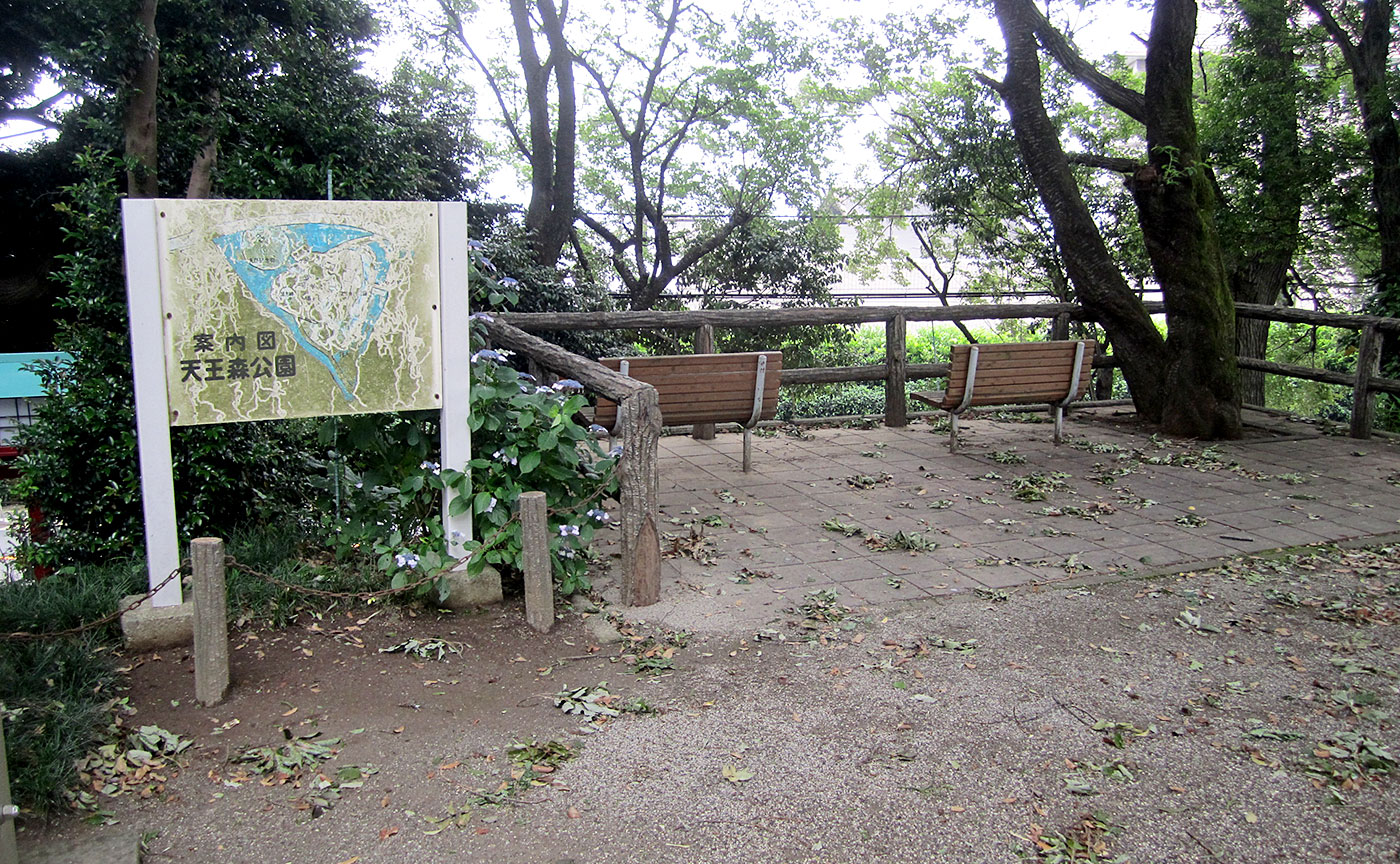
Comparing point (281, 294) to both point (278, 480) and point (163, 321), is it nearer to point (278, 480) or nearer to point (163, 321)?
point (163, 321)

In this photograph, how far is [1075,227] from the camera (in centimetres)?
899

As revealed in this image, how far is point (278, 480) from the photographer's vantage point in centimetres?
539

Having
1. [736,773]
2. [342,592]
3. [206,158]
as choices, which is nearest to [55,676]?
[342,592]

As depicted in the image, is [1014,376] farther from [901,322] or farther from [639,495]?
[639,495]

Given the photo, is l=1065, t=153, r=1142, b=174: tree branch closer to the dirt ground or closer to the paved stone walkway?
the paved stone walkway

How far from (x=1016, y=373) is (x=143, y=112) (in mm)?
6046

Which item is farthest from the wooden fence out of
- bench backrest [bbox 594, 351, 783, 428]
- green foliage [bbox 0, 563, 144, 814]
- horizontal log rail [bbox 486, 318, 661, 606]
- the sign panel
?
green foliage [bbox 0, 563, 144, 814]

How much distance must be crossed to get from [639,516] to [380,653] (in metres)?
1.16

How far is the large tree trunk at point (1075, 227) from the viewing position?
891 cm

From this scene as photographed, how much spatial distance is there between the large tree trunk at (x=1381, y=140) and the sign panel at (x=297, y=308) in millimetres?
8942

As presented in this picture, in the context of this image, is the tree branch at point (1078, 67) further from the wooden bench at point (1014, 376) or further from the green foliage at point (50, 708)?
the green foliage at point (50, 708)

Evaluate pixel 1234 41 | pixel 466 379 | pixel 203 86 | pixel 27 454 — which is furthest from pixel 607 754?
pixel 1234 41

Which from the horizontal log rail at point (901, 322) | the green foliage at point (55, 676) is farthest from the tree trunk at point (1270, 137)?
the green foliage at point (55, 676)

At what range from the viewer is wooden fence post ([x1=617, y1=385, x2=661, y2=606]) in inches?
170
